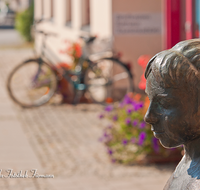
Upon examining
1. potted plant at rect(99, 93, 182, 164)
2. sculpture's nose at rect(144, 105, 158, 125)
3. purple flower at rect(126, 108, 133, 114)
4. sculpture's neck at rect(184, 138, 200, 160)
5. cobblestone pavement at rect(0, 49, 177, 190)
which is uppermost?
sculpture's nose at rect(144, 105, 158, 125)

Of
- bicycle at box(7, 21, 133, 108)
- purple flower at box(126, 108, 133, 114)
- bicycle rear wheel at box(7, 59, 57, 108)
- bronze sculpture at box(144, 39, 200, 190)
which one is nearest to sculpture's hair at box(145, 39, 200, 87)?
bronze sculpture at box(144, 39, 200, 190)

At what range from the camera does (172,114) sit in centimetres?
104

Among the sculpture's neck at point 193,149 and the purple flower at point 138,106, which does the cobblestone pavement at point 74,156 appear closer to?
the purple flower at point 138,106

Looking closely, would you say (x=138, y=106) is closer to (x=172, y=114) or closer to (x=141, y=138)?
(x=141, y=138)

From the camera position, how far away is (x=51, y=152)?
205 inches

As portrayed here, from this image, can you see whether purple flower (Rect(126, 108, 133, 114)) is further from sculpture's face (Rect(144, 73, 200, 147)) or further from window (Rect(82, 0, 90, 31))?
window (Rect(82, 0, 90, 31))

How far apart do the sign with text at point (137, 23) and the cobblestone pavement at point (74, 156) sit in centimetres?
156

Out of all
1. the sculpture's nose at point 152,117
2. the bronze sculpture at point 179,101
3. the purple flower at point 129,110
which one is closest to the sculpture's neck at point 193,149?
the bronze sculpture at point 179,101

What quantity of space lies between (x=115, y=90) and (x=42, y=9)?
Answer: 31.5 ft

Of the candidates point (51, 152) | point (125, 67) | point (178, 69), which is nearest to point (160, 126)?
point (178, 69)

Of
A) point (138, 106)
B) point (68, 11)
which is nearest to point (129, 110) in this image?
point (138, 106)

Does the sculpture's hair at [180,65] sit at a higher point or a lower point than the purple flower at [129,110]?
higher

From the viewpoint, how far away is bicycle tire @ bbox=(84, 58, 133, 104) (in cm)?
739

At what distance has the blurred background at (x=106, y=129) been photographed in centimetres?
434
